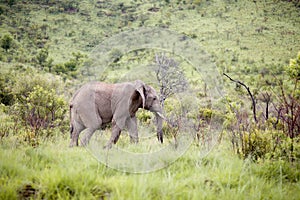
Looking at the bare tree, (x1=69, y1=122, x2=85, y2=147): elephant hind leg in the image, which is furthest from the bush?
the bare tree

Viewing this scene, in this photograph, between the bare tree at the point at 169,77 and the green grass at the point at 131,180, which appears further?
the bare tree at the point at 169,77

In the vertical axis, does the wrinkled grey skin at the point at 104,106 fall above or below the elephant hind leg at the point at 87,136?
above

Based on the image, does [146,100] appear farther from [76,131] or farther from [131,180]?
[131,180]

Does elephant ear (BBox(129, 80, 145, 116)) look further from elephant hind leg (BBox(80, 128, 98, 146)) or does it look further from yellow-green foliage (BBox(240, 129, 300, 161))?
yellow-green foliage (BBox(240, 129, 300, 161))

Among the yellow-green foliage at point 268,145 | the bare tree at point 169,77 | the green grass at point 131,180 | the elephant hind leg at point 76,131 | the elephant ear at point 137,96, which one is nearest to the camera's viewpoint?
the green grass at point 131,180

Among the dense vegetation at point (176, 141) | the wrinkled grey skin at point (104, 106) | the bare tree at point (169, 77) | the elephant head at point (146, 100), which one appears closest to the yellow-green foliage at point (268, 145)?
the dense vegetation at point (176, 141)

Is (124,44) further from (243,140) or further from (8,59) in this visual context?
(8,59)

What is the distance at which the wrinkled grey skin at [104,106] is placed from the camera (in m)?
6.76

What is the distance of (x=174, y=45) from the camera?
6934mm

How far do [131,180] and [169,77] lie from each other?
4760mm

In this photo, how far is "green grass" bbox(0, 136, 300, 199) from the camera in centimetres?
328

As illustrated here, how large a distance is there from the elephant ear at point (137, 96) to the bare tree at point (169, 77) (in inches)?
23.6

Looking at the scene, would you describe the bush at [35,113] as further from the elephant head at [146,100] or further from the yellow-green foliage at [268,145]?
the yellow-green foliage at [268,145]

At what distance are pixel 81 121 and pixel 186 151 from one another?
274cm
